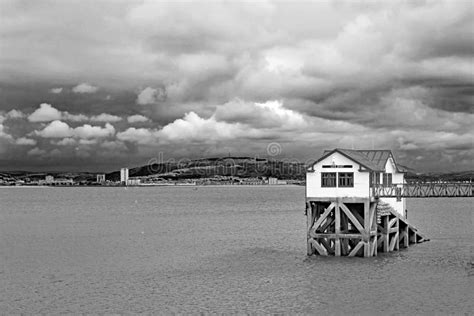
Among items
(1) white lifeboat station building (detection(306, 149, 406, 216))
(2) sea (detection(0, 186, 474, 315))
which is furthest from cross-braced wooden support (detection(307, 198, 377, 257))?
(2) sea (detection(0, 186, 474, 315))

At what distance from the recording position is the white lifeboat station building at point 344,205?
47156 mm

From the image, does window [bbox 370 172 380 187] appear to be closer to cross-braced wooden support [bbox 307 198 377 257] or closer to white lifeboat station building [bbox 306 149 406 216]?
white lifeboat station building [bbox 306 149 406 216]

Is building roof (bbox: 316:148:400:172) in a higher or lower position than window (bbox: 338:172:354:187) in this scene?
higher

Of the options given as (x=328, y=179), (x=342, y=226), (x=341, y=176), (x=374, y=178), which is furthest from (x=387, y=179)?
(x=328, y=179)

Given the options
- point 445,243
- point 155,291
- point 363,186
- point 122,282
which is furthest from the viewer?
point 445,243

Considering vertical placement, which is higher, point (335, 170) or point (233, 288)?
point (335, 170)

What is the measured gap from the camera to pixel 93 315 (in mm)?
31797

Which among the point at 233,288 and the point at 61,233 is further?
the point at 61,233

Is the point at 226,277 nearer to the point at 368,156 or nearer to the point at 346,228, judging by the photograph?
the point at 346,228

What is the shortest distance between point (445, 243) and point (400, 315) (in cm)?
3154

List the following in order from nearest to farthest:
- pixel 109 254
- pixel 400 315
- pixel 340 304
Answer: pixel 400 315 < pixel 340 304 < pixel 109 254

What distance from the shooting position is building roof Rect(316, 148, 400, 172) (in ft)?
158

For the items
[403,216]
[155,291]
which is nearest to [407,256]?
[403,216]

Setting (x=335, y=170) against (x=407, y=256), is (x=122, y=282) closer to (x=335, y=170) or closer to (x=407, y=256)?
(x=335, y=170)
